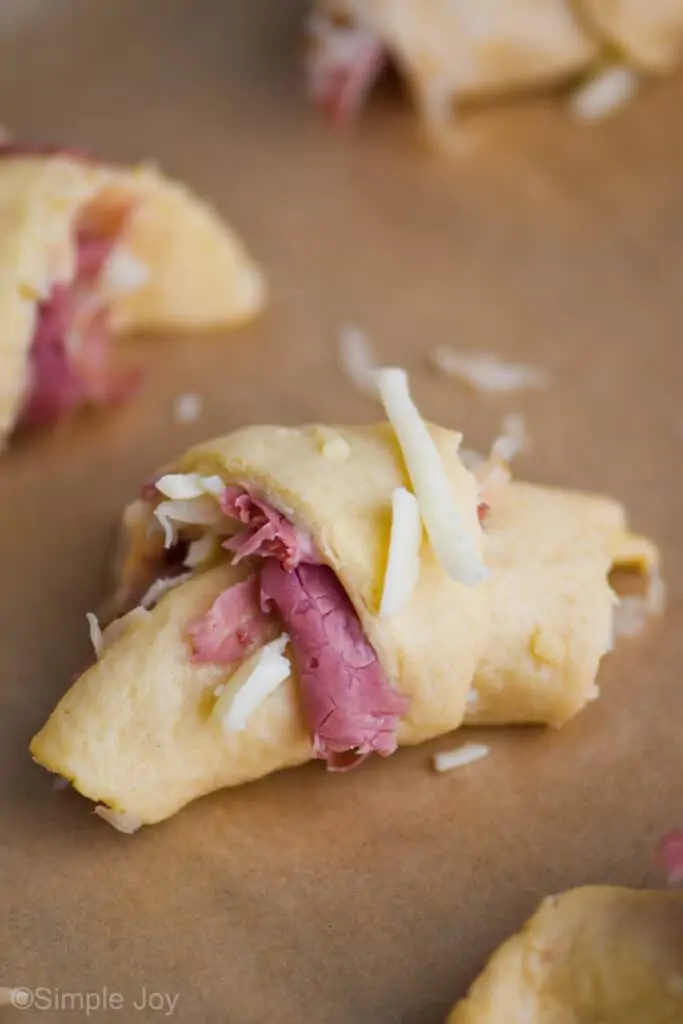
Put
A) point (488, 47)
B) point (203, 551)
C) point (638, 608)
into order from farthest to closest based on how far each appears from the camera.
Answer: point (488, 47) < point (638, 608) < point (203, 551)

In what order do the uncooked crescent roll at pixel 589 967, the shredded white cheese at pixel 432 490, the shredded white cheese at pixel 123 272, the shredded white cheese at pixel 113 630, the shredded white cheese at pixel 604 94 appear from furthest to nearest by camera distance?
the shredded white cheese at pixel 604 94 < the shredded white cheese at pixel 123 272 < the shredded white cheese at pixel 113 630 < the shredded white cheese at pixel 432 490 < the uncooked crescent roll at pixel 589 967

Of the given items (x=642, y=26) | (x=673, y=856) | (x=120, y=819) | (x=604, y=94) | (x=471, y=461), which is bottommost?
(x=120, y=819)

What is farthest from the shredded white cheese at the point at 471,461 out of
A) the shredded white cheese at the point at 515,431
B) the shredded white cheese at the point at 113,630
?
the shredded white cheese at the point at 113,630

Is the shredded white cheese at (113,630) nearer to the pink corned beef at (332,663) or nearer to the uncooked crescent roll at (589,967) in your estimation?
the pink corned beef at (332,663)

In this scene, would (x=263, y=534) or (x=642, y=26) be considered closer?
(x=263, y=534)

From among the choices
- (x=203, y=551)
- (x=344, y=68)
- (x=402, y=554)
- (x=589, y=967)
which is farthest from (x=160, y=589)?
(x=344, y=68)

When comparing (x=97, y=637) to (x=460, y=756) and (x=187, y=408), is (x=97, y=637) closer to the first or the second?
(x=460, y=756)
